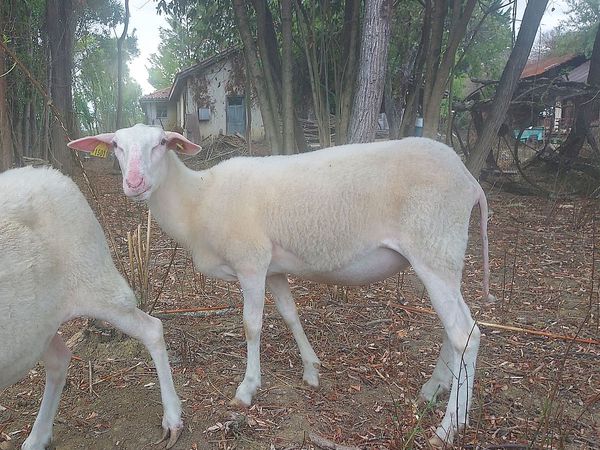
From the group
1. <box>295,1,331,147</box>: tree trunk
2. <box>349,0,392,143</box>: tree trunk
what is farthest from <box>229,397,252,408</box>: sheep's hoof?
<box>295,1,331,147</box>: tree trunk

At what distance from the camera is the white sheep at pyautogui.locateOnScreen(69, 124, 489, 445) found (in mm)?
2711

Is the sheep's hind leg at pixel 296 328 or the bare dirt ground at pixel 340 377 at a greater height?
the sheep's hind leg at pixel 296 328

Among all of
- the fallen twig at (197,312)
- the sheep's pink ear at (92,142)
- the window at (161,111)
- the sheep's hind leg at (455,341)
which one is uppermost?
the window at (161,111)

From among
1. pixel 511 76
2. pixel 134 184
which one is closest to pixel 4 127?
pixel 134 184

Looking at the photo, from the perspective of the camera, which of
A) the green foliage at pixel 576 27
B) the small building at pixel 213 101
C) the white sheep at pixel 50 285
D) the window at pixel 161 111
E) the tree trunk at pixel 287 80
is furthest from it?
the window at pixel 161 111

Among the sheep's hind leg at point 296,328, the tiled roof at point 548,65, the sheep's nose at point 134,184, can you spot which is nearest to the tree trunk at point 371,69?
the sheep's hind leg at point 296,328

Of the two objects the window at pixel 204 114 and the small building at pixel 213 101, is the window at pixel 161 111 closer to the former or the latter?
the small building at pixel 213 101

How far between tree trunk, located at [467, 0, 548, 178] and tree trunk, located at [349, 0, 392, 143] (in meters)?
2.46

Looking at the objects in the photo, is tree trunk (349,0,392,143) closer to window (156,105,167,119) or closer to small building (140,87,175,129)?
small building (140,87,175,129)

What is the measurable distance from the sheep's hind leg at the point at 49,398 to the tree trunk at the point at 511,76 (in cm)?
583

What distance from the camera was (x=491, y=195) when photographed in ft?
33.3

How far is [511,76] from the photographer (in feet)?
22.2

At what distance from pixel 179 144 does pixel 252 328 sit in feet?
3.75

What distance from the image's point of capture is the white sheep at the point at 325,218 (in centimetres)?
271
